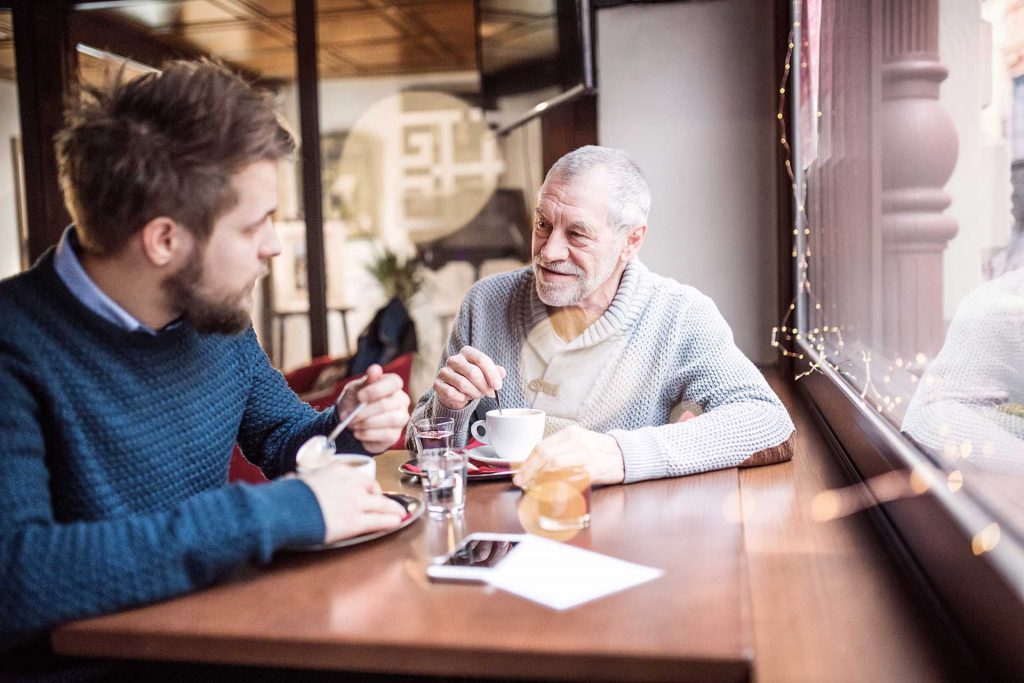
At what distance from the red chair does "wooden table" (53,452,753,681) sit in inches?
22.2

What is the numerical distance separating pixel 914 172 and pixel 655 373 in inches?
24.5

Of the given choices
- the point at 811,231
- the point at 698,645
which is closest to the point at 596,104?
the point at 811,231

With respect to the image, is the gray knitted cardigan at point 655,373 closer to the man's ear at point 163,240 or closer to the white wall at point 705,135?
the man's ear at point 163,240

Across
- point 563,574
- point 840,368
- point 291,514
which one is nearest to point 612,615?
point 563,574

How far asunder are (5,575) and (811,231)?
236 centimetres

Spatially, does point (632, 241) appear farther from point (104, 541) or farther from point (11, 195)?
point (11, 195)

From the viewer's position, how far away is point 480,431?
150 centimetres

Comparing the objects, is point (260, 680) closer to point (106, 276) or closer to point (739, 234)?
point (106, 276)

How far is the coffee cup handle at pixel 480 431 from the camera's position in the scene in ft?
4.66

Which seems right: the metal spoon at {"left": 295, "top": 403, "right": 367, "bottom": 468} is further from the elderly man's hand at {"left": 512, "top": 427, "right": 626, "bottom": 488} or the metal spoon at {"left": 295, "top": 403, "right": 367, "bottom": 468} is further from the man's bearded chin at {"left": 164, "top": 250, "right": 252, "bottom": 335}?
the elderly man's hand at {"left": 512, "top": 427, "right": 626, "bottom": 488}

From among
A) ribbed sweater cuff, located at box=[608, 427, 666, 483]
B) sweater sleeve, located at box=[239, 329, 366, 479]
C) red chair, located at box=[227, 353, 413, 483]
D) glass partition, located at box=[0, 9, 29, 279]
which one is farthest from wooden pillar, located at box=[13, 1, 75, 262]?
ribbed sweater cuff, located at box=[608, 427, 666, 483]

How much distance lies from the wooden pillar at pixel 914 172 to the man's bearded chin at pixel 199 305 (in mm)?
1068

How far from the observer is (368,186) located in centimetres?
638

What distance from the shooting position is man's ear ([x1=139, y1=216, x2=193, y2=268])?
1054 mm
